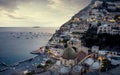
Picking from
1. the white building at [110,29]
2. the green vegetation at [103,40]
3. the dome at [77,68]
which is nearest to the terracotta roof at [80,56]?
the dome at [77,68]

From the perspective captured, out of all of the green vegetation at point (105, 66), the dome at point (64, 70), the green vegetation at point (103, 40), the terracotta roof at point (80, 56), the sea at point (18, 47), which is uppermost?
the green vegetation at point (103, 40)

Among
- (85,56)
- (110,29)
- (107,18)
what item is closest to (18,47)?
(107,18)

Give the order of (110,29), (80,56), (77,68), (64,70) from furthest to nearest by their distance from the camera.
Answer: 1. (110,29)
2. (80,56)
3. (77,68)
4. (64,70)

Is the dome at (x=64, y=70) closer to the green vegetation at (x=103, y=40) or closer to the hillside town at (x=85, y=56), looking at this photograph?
the hillside town at (x=85, y=56)

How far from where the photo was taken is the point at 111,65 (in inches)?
776

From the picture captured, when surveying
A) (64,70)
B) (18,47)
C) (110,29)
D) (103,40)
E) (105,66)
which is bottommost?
(18,47)

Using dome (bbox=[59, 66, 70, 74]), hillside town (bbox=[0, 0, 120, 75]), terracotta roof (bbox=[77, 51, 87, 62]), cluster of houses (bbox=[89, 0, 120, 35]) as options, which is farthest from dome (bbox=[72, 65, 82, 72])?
cluster of houses (bbox=[89, 0, 120, 35])

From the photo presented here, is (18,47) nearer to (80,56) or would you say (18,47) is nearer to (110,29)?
(110,29)

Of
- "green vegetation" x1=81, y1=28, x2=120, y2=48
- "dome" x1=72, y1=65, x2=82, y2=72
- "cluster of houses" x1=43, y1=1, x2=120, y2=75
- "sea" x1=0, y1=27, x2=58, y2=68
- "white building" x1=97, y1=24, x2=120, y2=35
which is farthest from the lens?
"sea" x1=0, y1=27, x2=58, y2=68

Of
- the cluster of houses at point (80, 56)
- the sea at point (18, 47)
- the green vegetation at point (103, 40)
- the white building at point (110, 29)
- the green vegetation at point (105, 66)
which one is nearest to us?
the green vegetation at point (105, 66)

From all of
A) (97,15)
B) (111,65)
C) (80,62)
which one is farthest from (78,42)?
(97,15)

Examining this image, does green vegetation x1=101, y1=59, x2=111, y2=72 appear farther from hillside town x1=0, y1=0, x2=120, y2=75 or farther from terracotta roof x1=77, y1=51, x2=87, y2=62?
terracotta roof x1=77, y1=51, x2=87, y2=62

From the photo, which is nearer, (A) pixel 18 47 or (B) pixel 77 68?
(B) pixel 77 68

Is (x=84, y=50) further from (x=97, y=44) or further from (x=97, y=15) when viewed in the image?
(x=97, y=15)
